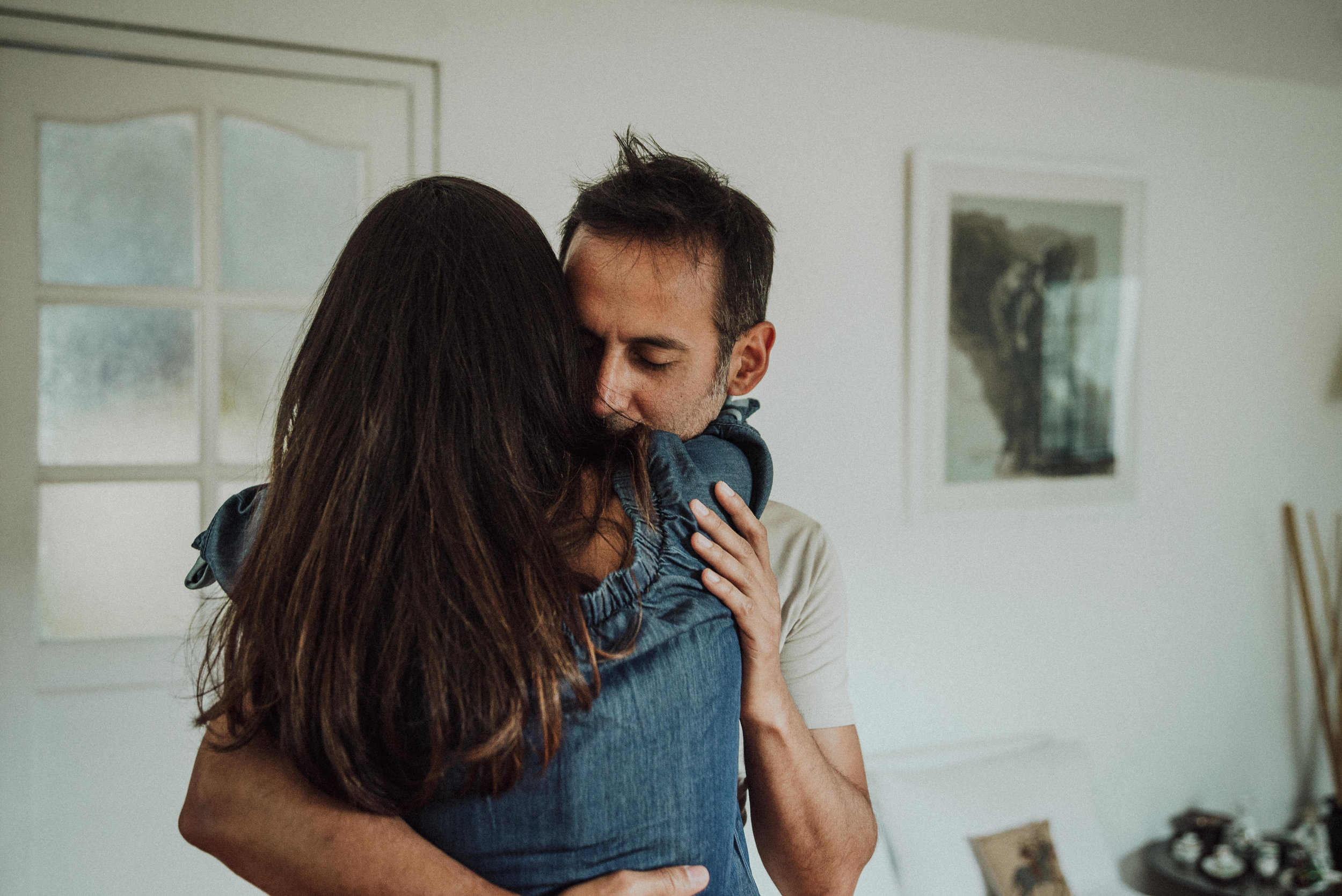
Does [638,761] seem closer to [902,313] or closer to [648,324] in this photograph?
[648,324]

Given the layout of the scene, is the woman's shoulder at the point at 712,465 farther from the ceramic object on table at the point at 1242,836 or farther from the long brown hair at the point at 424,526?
the ceramic object on table at the point at 1242,836

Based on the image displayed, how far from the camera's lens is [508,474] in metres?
0.71

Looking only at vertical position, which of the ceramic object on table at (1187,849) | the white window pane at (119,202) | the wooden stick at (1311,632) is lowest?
the ceramic object on table at (1187,849)

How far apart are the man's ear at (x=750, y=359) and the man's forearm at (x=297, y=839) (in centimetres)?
77

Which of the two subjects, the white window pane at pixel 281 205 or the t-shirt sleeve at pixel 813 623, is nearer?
the t-shirt sleeve at pixel 813 623

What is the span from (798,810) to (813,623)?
0.29 metres

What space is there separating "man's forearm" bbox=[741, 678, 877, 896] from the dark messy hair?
521 millimetres

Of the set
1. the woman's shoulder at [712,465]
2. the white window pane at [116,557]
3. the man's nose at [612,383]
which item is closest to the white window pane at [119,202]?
the white window pane at [116,557]

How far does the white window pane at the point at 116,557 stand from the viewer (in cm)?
194

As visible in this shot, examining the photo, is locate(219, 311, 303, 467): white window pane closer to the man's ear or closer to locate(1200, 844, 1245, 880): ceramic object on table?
the man's ear

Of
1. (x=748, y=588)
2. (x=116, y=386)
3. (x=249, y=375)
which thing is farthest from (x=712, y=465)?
(x=116, y=386)

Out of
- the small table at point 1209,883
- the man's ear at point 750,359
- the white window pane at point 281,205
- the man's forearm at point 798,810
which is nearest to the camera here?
the man's forearm at point 798,810

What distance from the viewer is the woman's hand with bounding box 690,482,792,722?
0.78 meters

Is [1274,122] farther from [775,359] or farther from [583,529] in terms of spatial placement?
[583,529]
